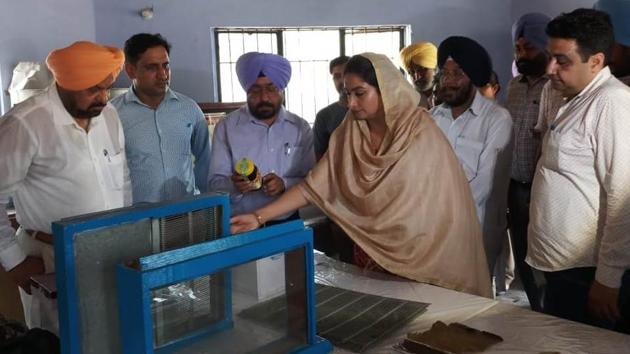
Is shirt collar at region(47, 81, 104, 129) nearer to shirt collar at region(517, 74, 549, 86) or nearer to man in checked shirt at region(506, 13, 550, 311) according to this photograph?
man in checked shirt at region(506, 13, 550, 311)

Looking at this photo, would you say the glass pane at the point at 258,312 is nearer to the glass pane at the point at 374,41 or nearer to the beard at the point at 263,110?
the beard at the point at 263,110

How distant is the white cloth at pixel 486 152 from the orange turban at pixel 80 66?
1593 mm

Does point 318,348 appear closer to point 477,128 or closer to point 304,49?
point 477,128

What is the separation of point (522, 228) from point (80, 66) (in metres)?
2.29

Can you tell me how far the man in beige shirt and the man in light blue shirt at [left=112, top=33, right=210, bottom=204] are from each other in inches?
67.5

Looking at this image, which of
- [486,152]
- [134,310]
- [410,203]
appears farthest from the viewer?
[486,152]

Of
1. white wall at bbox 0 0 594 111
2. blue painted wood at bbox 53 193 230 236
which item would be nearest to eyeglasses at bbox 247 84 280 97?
blue painted wood at bbox 53 193 230 236

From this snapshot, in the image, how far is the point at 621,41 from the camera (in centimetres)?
245

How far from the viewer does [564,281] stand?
2162 mm

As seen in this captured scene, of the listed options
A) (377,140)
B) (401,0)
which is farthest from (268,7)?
(377,140)

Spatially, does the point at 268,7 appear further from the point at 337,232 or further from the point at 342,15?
the point at 337,232

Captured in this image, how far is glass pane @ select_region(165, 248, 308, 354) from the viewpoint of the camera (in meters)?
1.48

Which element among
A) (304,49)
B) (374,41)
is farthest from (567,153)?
(374,41)

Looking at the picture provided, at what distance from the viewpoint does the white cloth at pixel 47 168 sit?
2.15 meters
